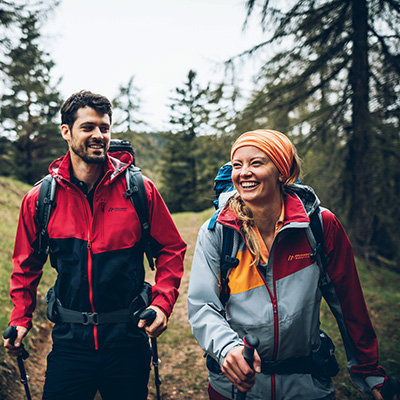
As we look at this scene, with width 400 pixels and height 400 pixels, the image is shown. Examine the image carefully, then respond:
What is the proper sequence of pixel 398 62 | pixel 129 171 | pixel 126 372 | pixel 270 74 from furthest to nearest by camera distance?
pixel 270 74 → pixel 398 62 → pixel 129 171 → pixel 126 372

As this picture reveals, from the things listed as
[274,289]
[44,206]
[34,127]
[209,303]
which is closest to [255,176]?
[274,289]

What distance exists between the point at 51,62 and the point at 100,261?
24860 millimetres

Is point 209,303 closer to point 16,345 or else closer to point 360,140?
point 16,345

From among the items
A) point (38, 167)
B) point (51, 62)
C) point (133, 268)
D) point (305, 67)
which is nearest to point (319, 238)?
point (133, 268)

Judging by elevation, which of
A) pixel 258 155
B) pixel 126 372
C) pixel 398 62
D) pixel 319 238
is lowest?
pixel 126 372

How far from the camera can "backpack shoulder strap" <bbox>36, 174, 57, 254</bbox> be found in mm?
2443

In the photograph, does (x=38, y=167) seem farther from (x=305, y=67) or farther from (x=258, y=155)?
(x=258, y=155)

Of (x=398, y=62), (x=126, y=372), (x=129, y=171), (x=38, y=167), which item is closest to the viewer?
(x=126, y=372)

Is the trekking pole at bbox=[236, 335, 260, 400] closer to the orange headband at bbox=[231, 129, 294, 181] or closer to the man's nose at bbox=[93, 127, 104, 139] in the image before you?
the orange headband at bbox=[231, 129, 294, 181]

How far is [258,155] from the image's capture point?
2041mm

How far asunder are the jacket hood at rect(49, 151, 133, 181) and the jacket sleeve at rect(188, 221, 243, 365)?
98 centimetres

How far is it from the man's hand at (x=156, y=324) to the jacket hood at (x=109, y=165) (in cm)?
111

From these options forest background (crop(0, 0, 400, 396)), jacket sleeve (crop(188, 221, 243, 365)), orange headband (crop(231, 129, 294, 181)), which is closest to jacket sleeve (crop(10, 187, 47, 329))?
jacket sleeve (crop(188, 221, 243, 365))

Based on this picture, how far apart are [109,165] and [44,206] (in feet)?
1.96
